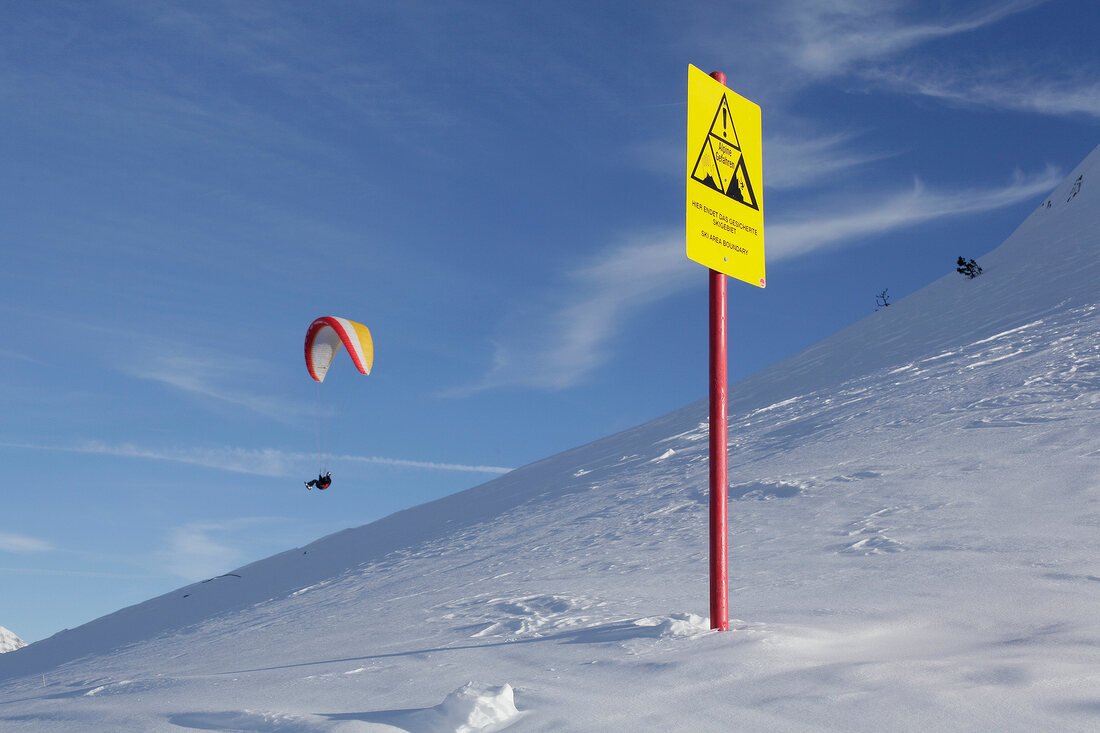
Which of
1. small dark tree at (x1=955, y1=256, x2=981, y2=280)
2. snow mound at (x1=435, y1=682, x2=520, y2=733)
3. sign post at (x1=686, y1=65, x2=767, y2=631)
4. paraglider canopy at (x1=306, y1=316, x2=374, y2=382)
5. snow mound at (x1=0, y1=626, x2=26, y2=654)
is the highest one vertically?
small dark tree at (x1=955, y1=256, x2=981, y2=280)

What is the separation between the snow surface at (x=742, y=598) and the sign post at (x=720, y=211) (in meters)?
1.03

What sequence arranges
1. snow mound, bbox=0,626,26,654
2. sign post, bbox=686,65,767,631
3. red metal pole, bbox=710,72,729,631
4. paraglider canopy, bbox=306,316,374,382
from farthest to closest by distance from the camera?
snow mound, bbox=0,626,26,654 → paraglider canopy, bbox=306,316,374,382 → sign post, bbox=686,65,767,631 → red metal pole, bbox=710,72,729,631

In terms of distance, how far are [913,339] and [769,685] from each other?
46.1 feet

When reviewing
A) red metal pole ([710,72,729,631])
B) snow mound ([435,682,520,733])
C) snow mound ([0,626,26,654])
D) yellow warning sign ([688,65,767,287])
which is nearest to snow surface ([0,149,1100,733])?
snow mound ([435,682,520,733])

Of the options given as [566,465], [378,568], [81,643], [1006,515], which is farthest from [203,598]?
[1006,515]

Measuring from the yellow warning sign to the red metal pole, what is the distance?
0.18m

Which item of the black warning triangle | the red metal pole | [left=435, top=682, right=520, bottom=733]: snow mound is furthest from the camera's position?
the black warning triangle

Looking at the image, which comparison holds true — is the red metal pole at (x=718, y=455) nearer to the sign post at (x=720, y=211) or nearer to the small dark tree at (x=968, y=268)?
the sign post at (x=720, y=211)

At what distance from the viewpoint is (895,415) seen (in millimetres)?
10836

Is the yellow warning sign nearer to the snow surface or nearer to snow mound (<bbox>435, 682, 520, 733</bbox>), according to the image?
the snow surface

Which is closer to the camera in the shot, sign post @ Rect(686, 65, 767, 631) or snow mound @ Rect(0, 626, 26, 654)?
sign post @ Rect(686, 65, 767, 631)

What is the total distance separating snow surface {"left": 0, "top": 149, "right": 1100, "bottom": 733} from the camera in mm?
3727

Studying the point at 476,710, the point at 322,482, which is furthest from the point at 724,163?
the point at 322,482

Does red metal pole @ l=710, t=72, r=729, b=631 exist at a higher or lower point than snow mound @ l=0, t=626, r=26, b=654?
higher
